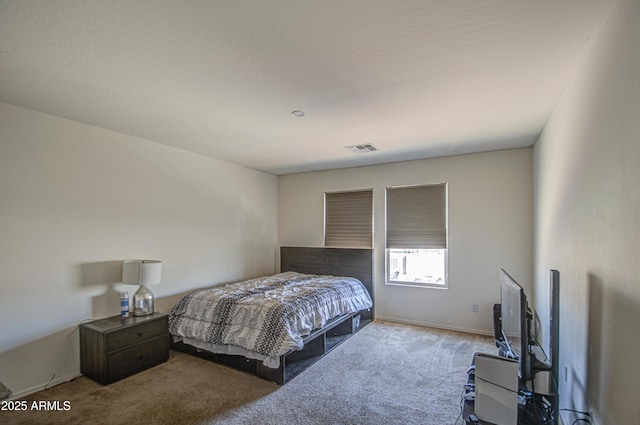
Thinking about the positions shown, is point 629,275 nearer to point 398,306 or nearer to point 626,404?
point 626,404

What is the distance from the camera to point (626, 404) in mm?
1332

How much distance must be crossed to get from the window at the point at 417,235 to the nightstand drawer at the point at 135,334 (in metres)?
3.26

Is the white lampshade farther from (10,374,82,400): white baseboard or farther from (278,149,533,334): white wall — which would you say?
(278,149,533,334): white wall

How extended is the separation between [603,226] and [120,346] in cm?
385

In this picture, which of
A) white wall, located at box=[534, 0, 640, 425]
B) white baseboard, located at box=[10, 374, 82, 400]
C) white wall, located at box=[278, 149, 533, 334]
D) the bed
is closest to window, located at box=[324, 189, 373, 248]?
white wall, located at box=[278, 149, 533, 334]

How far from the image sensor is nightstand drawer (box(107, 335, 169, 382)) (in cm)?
294

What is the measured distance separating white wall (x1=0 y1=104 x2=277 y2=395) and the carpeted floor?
1.74 feet

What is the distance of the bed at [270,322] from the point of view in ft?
9.84

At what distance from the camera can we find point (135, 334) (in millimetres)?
3150

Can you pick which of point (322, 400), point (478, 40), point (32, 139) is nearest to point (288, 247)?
point (322, 400)

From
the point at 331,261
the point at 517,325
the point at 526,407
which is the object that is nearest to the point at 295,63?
the point at 517,325

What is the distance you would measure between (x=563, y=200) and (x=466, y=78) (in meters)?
1.25

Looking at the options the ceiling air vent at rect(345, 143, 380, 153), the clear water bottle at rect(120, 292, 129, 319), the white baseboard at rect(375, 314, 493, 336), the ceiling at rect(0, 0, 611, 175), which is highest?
the ceiling at rect(0, 0, 611, 175)

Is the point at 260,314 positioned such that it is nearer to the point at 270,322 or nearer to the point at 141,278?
the point at 270,322
